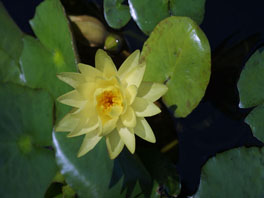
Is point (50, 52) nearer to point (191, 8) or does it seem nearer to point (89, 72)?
point (89, 72)

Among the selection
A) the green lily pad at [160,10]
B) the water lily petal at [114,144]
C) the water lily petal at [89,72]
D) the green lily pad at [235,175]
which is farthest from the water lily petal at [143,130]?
the green lily pad at [160,10]

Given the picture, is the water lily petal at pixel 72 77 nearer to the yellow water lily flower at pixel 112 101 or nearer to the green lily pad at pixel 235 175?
the yellow water lily flower at pixel 112 101

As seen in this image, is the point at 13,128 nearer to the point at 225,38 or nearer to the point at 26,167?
the point at 26,167

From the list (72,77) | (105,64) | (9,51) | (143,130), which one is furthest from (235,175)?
(9,51)

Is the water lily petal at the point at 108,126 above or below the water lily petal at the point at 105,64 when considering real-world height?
below

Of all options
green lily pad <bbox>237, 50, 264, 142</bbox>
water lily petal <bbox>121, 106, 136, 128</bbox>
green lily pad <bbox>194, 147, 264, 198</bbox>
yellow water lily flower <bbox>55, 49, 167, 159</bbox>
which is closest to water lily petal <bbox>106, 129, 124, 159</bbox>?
yellow water lily flower <bbox>55, 49, 167, 159</bbox>

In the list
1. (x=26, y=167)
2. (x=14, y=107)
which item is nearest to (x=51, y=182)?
(x=26, y=167)
